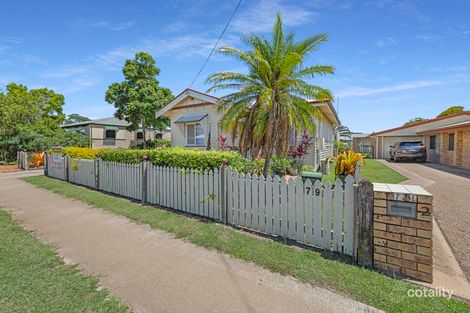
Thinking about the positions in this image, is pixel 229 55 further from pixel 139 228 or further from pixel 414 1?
pixel 414 1

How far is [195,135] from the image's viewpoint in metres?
15.3

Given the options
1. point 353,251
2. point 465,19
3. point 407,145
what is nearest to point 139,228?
point 353,251

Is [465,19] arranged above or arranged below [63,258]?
above

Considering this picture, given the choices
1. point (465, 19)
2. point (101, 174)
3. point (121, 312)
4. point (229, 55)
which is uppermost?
point (465, 19)

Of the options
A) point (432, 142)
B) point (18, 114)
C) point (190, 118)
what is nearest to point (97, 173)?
point (190, 118)

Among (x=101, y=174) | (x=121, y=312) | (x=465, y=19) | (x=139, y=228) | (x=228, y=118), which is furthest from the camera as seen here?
(x=101, y=174)

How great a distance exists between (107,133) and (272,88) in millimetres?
29015

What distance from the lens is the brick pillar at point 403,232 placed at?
9.58 ft

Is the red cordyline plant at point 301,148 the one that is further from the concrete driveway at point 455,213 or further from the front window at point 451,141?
the front window at point 451,141

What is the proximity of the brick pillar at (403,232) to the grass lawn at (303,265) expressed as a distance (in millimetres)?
233

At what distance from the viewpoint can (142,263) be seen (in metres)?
3.55

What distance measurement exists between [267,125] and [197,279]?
4.20 metres

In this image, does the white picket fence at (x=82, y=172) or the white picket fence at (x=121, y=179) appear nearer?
the white picket fence at (x=121, y=179)

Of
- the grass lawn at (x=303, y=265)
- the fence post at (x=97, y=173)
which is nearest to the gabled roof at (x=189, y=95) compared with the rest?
the fence post at (x=97, y=173)
